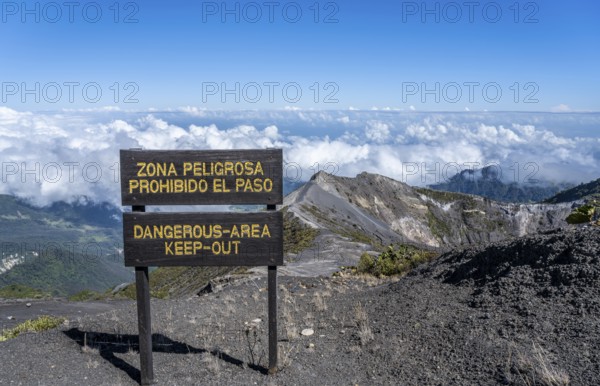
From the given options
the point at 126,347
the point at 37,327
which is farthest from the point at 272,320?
the point at 37,327

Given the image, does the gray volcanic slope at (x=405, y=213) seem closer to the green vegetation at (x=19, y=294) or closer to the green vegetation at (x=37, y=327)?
the green vegetation at (x=19, y=294)

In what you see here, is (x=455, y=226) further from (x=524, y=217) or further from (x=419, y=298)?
(x=419, y=298)

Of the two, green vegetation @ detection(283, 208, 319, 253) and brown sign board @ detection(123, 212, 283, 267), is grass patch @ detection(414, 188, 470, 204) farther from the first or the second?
brown sign board @ detection(123, 212, 283, 267)

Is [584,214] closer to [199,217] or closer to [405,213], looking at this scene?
[199,217]

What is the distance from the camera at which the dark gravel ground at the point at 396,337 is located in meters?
7.65

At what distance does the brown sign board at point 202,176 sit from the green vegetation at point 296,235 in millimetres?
28315

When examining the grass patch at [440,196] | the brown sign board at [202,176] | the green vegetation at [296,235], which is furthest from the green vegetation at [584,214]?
the grass patch at [440,196]

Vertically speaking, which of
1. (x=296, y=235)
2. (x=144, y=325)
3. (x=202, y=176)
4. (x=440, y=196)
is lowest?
(x=440, y=196)

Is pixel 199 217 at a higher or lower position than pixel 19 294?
higher

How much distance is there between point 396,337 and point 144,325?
4696mm

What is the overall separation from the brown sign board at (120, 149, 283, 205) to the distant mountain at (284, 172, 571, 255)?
42297 mm

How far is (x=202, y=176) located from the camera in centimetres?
812

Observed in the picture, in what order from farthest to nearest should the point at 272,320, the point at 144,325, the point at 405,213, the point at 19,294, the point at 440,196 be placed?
the point at 440,196 < the point at 405,213 < the point at 19,294 < the point at 272,320 < the point at 144,325

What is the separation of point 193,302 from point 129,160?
721 centimetres
